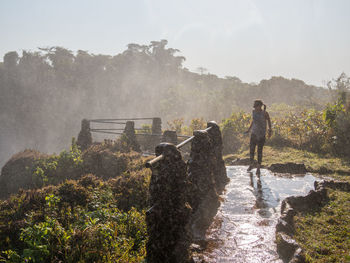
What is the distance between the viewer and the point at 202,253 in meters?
3.70

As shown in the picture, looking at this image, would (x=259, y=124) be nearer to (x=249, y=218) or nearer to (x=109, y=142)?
(x=249, y=218)

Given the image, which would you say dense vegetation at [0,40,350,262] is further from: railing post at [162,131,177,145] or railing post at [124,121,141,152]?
railing post at [162,131,177,145]

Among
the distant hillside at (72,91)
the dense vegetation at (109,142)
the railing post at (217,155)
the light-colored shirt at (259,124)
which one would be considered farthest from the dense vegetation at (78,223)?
the distant hillside at (72,91)

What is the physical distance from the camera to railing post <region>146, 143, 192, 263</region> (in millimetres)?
3104

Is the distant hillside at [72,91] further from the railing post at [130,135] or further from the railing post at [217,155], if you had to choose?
the railing post at [217,155]

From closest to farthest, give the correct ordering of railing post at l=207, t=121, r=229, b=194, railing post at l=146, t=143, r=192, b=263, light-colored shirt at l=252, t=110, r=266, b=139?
railing post at l=146, t=143, r=192, b=263, railing post at l=207, t=121, r=229, b=194, light-colored shirt at l=252, t=110, r=266, b=139

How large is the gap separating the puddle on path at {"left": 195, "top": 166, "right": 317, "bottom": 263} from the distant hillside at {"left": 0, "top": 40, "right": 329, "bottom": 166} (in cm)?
3591

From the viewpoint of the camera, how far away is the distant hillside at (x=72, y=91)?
4597 centimetres

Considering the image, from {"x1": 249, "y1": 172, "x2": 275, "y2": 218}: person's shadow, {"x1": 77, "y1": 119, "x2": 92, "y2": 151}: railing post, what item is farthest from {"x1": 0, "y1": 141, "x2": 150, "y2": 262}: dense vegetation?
{"x1": 77, "y1": 119, "x2": 92, "y2": 151}: railing post

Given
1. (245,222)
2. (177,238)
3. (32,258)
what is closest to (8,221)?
(32,258)

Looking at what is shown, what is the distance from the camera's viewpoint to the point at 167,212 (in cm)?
323

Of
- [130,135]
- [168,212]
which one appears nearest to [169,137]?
[130,135]

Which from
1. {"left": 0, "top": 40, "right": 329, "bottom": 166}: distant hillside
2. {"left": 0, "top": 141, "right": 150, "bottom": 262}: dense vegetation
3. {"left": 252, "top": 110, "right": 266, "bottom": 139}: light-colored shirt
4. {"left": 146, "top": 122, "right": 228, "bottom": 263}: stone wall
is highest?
{"left": 0, "top": 40, "right": 329, "bottom": 166}: distant hillside

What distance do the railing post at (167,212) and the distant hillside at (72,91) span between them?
128 feet
